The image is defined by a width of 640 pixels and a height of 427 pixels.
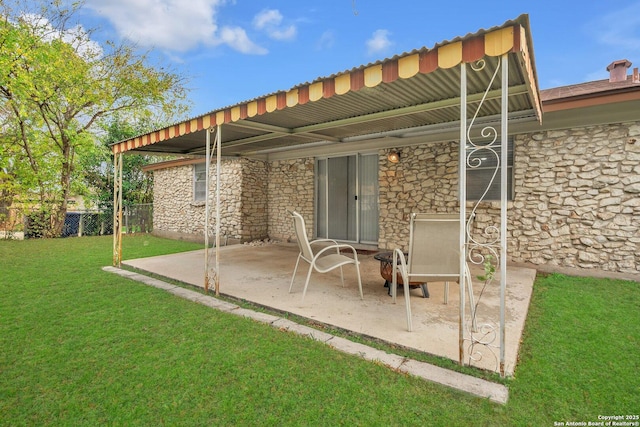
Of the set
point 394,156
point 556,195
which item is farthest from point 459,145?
point 394,156

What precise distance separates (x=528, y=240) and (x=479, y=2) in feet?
25.6

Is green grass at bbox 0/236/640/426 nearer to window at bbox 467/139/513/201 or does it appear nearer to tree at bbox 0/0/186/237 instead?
window at bbox 467/139/513/201

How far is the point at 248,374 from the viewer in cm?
220

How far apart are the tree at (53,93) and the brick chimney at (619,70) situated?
13621 millimetres

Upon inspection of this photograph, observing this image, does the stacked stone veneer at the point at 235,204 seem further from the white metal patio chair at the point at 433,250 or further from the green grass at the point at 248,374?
the white metal patio chair at the point at 433,250

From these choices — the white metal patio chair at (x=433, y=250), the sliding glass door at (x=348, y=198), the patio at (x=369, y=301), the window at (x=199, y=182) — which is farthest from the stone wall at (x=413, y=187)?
the window at (x=199, y=182)

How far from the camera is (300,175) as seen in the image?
27.1ft

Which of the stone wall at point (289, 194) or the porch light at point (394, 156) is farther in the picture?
the stone wall at point (289, 194)

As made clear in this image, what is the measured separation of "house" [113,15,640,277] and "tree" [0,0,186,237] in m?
6.36

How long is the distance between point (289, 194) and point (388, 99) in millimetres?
4994

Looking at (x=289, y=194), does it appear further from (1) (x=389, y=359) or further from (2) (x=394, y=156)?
(1) (x=389, y=359)

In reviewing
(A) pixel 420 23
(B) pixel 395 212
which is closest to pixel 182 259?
(B) pixel 395 212

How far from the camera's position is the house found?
105 inches

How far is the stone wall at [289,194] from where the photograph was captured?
808 centimetres
